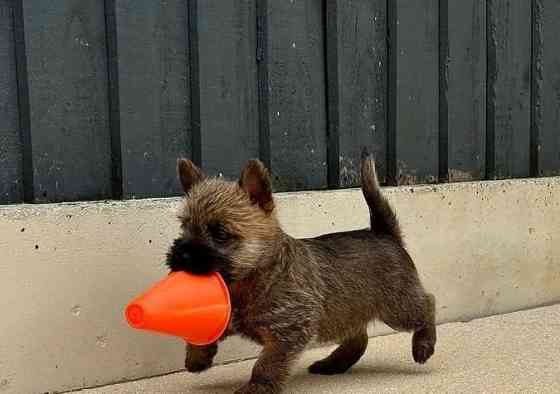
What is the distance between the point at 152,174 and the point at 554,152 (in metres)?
2.25

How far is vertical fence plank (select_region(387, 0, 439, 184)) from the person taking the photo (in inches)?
131

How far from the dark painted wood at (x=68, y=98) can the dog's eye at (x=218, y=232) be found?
1.95 feet

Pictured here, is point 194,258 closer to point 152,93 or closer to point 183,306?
point 183,306

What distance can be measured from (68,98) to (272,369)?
3.40ft

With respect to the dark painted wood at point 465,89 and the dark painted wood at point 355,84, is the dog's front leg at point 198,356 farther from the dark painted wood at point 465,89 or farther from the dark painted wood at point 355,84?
the dark painted wood at point 465,89

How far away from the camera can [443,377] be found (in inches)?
98.3

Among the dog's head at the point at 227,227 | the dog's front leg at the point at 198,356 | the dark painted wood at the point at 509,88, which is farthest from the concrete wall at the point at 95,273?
the dark painted wood at the point at 509,88

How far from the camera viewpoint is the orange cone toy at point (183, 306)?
1996mm

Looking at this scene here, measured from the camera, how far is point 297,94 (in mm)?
3012

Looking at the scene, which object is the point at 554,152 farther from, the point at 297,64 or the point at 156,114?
the point at 156,114

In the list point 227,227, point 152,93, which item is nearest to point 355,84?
point 152,93

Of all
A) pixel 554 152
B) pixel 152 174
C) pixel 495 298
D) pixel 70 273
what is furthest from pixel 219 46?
pixel 554 152

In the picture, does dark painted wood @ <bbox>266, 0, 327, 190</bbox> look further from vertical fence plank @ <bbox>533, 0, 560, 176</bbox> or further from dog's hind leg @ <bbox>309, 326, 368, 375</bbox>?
vertical fence plank @ <bbox>533, 0, 560, 176</bbox>

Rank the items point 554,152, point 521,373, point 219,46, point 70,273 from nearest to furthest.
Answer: point 70,273, point 521,373, point 219,46, point 554,152
